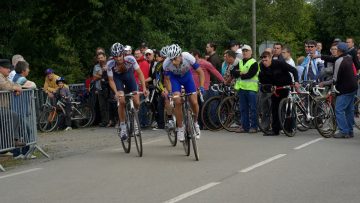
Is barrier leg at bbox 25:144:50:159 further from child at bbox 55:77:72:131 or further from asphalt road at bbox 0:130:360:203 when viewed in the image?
child at bbox 55:77:72:131

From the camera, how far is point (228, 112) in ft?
52.5

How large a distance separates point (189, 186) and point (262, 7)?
43.5 metres

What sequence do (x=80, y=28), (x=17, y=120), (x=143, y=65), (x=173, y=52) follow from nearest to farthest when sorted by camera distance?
(x=173, y=52) → (x=17, y=120) → (x=143, y=65) → (x=80, y=28)

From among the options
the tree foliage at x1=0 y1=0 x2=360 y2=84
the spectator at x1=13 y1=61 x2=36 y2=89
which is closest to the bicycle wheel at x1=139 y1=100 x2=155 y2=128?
the spectator at x1=13 y1=61 x2=36 y2=89

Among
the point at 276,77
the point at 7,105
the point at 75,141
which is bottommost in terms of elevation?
the point at 75,141

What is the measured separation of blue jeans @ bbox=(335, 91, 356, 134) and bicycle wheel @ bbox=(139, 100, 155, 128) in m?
5.20

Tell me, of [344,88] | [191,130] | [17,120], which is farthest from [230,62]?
[17,120]

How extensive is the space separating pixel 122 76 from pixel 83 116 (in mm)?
6175

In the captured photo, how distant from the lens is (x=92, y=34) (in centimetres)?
2578

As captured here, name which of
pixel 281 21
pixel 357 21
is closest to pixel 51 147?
pixel 281 21

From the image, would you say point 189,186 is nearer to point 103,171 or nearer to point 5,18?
point 103,171

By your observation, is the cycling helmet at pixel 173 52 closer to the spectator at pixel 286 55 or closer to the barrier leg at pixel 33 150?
the barrier leg at pixel 33 150

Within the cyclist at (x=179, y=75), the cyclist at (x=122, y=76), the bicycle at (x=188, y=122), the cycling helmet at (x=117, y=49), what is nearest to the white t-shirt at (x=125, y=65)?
the cyclist at (x=122, y=76)

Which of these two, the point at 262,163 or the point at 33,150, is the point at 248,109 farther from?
the point at 33,150
